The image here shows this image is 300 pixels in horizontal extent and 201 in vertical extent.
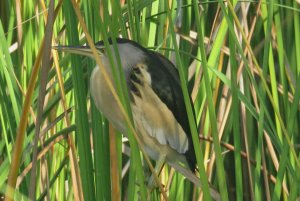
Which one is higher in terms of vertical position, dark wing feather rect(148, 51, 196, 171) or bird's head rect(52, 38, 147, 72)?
bird's head rect(52, 38, 147, 72)

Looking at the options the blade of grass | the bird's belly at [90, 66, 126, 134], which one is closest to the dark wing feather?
the bird's belly at [90, 66, 126, 134]

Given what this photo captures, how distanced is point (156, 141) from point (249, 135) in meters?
0.42

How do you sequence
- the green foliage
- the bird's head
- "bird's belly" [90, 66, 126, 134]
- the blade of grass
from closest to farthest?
the blade of grass → the green foliage → the bird's head → "bird's belly" [90, 66, 126, 134]

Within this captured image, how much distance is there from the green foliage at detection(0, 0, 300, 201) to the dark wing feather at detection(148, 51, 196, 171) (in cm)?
4

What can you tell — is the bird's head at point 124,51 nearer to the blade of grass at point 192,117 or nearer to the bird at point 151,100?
the bird at point 151,100

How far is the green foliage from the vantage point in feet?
3.40

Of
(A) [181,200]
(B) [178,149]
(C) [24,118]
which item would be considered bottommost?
(A) [181,200]

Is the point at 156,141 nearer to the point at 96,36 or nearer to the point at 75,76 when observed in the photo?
the point at 96,36

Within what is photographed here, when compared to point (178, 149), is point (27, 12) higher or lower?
higher

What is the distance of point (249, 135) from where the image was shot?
6.21 feet

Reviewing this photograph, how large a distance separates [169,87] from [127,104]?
52 cm

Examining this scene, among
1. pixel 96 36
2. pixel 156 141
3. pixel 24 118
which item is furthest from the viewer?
pixel 156 141

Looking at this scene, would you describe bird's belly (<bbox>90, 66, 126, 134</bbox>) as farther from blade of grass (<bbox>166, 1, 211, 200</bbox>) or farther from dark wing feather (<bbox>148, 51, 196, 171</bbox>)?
blade of grass (<bbox>166, 1, 211, 200</bbox>)

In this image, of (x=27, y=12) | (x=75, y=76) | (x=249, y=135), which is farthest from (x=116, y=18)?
(x=249, y=135)
